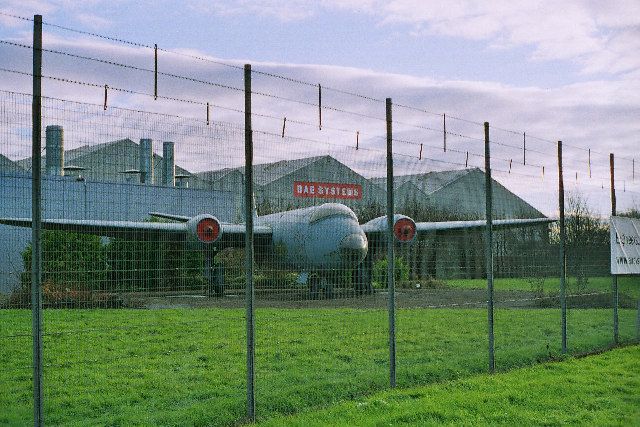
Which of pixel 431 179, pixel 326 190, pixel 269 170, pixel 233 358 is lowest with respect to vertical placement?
pixel 233 358

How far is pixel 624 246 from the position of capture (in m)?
12.5

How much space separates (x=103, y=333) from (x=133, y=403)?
5.70 metres

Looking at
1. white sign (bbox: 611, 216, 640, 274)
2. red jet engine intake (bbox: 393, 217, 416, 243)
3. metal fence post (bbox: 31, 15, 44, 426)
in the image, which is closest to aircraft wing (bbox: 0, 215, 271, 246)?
metal fence post (bbox: 31, 15, 44, 426)

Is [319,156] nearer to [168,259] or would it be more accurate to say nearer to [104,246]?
[168,259]

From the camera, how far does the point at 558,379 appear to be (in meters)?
8.48

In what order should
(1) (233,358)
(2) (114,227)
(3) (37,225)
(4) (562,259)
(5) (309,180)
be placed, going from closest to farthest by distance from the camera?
(3) (37,225)
(2) (114,227)
(5) (309,180)
(1) (233,358)
(4) (562,259)

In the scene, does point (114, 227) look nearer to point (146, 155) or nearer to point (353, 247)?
point (146, 155)

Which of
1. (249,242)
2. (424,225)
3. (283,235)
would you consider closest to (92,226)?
(249,242)

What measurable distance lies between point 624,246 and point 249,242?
29.0 ft

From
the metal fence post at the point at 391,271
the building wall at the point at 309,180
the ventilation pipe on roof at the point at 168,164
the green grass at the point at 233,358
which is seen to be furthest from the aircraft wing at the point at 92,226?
the metal fence post at the point at 391,271

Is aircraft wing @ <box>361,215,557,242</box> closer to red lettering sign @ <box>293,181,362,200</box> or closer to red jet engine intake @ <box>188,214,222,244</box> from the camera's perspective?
red lettering sign @ <box>293,181,362,200</box>

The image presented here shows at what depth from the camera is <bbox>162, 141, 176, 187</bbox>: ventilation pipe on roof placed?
21.3 ft

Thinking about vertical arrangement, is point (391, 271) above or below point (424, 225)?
below

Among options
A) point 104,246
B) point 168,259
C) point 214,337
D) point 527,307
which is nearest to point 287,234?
point 168,259
